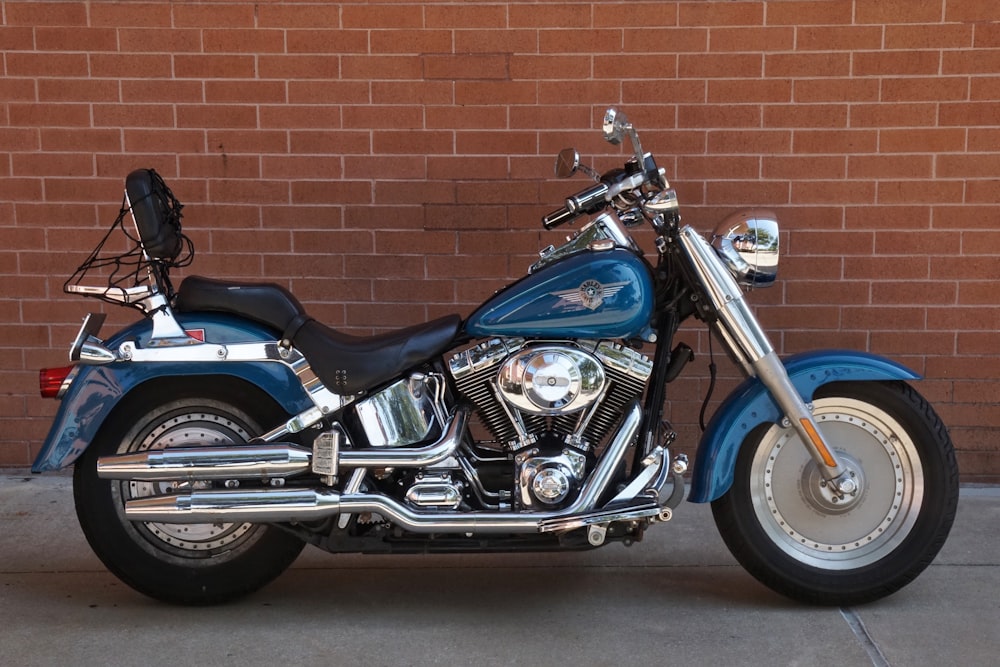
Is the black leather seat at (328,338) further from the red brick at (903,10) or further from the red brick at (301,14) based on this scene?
the red brick at (903,10)

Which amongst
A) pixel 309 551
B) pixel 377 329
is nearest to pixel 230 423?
pixel 309 551

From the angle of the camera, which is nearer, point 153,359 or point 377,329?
point 153,359

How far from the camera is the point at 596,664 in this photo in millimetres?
3539

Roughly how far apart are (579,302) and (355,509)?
101 cm

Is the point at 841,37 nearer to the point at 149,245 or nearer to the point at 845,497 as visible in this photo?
the point at 845,497

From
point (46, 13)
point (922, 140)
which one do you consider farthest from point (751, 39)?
point (46, 13)

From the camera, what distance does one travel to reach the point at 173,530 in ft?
12.9

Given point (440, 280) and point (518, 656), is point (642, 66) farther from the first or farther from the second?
point (518, 656)

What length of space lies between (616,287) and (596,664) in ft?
3.98

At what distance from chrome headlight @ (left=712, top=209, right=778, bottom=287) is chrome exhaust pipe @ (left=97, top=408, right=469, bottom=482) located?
1.12m

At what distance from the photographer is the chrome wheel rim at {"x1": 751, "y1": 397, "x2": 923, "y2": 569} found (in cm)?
392

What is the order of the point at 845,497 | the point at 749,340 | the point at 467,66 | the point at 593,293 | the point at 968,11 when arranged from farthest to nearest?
the point at 467,66, the point at 968,11, the point at 845,497, the point at 749,340, the point at 593,293

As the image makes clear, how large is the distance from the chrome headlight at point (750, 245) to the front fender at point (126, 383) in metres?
1.52

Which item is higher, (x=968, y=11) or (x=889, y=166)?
(x=968, y=11)
